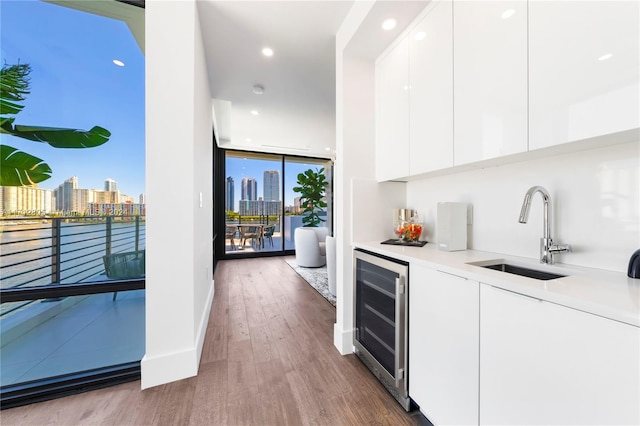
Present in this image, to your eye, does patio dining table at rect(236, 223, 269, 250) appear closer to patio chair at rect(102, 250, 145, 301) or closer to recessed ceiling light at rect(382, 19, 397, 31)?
patio chair at rect(102, 250, 145, 301)

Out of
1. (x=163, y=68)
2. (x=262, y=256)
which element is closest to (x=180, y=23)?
(x=163, y=68)

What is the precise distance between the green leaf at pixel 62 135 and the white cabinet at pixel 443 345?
2272 mm

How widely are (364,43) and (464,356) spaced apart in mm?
2199

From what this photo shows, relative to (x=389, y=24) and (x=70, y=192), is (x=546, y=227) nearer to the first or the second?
(x=389, y=24)

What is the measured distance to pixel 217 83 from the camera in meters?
3.04

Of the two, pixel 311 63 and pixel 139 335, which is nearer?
pixel 139 335

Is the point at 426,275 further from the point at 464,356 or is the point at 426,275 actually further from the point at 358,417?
the point at 358,417

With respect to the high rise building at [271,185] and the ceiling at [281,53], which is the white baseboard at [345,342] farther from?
the high rise building at [271,185]

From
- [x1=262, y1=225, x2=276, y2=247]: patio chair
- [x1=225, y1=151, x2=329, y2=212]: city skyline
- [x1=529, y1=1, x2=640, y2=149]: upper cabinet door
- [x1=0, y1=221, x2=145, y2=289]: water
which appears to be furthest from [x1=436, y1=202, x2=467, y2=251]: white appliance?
[x1=262, y1=225, x2=276, y2=247]: patio chair

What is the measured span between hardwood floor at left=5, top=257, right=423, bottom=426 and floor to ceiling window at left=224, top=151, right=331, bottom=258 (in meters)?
3.76

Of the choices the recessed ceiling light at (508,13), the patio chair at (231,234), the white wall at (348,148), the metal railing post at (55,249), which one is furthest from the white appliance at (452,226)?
the patio chair at (231,234)

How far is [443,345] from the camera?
121 centimetres

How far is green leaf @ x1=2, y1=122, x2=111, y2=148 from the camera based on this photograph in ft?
4.84

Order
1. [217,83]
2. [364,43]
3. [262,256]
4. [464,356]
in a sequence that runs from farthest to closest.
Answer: [262,256] < [217,83] < [364,43] < [464,356]
